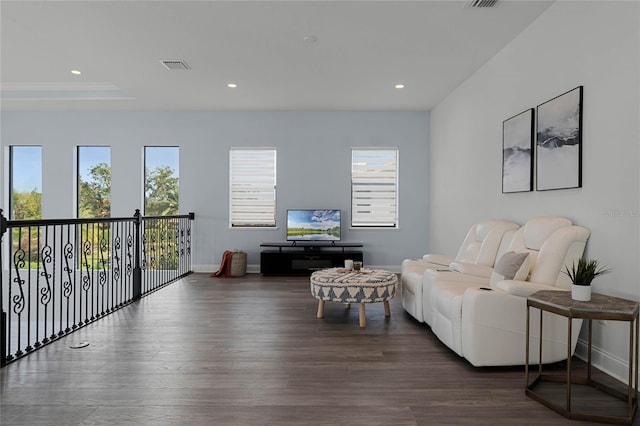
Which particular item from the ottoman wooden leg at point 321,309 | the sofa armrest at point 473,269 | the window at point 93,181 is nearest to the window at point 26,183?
the window at point 93,181

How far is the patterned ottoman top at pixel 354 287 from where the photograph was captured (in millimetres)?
3697

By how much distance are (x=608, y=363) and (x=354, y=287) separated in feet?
6.45

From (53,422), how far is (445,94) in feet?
19.5

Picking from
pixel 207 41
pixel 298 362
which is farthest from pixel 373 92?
pixel 298 362

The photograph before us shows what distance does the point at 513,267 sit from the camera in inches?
120

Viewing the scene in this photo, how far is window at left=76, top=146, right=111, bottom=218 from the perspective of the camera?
7184 millimetres

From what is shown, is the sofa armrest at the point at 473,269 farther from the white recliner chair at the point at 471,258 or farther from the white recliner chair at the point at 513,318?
the white recliner chair at the point at 513,318

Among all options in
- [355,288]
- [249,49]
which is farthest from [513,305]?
[249,49]

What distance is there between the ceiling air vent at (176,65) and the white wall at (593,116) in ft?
12.1

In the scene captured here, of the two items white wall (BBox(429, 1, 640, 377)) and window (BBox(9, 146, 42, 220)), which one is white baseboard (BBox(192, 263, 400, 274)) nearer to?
white wall (BBox(429, 1, 640, 377))

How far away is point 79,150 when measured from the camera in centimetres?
719

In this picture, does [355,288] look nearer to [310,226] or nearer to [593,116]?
[593,116]

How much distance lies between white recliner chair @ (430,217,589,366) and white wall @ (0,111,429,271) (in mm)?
4192

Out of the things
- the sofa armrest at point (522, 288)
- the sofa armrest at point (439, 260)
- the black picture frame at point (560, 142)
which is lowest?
the sofa armrest at point (439, 260)
